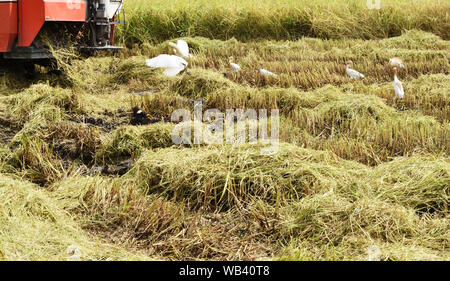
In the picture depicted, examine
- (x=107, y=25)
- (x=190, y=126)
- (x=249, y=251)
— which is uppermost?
(x=107, y=25)

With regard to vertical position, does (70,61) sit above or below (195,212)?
above

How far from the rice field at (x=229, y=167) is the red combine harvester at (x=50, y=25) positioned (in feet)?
1.03

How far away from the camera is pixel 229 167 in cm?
368

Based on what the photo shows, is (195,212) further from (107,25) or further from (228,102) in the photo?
(107,25)

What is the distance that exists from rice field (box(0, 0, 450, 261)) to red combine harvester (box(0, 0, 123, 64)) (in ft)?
1.03

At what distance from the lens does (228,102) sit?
19.8ft

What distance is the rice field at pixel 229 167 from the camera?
305 centimetres

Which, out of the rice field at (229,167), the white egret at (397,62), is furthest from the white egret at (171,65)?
the white egret at (397,62)

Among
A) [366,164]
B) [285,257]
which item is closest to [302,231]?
[285,257]

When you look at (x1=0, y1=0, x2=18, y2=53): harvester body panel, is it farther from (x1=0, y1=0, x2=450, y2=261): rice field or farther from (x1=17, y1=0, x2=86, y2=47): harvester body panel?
(x1=0, y1=0, x2=450, y2=261): rice field

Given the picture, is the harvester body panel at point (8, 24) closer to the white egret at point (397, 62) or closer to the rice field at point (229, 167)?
the rice field at point (229, 167)

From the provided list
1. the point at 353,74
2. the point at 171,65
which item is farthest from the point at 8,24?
the point at 353,74

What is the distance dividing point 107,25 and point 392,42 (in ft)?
16.2

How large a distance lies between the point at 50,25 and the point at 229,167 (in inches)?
158
